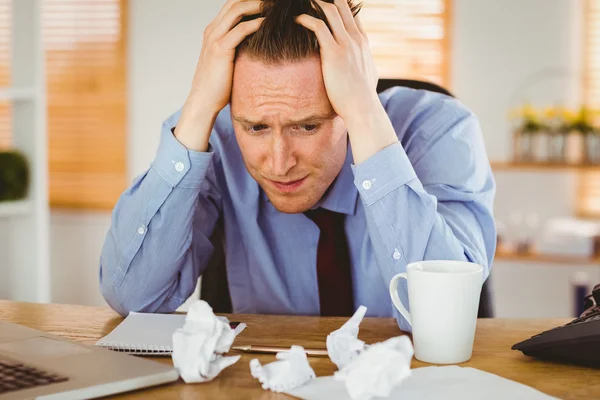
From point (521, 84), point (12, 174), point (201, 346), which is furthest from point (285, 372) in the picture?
point (521, 84)

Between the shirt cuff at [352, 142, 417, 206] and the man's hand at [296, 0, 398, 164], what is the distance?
23 mm

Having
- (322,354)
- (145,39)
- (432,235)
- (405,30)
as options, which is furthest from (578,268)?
(322,354)

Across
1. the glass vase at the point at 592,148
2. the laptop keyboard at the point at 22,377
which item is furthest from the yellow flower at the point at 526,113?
the laptop keyboard at the point at 22,377

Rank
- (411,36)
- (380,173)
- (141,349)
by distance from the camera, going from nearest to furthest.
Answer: (141,349) → (380,173) → (411,36)

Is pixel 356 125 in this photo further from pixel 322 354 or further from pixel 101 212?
pixel 101 212

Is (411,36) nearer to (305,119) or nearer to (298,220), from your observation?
(298,220)

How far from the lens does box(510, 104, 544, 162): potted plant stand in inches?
146

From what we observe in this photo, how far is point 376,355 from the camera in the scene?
0.81 metres

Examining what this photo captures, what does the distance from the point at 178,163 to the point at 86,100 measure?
320cm

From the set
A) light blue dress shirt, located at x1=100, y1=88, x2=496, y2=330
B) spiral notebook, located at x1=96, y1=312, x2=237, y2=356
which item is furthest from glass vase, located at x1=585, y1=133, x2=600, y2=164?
spiral notebook, located at x1=96, y1=312, x2=237, y2=356

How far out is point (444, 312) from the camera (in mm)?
990

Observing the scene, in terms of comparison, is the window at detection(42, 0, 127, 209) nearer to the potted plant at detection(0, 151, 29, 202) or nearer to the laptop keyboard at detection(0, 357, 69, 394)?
the potted plant at detection(0, 151, 29, 202)

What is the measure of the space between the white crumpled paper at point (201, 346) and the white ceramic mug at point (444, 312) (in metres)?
0.24

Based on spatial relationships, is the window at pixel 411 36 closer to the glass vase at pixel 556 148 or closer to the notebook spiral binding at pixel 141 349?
the glass vase at pixel 556 148
